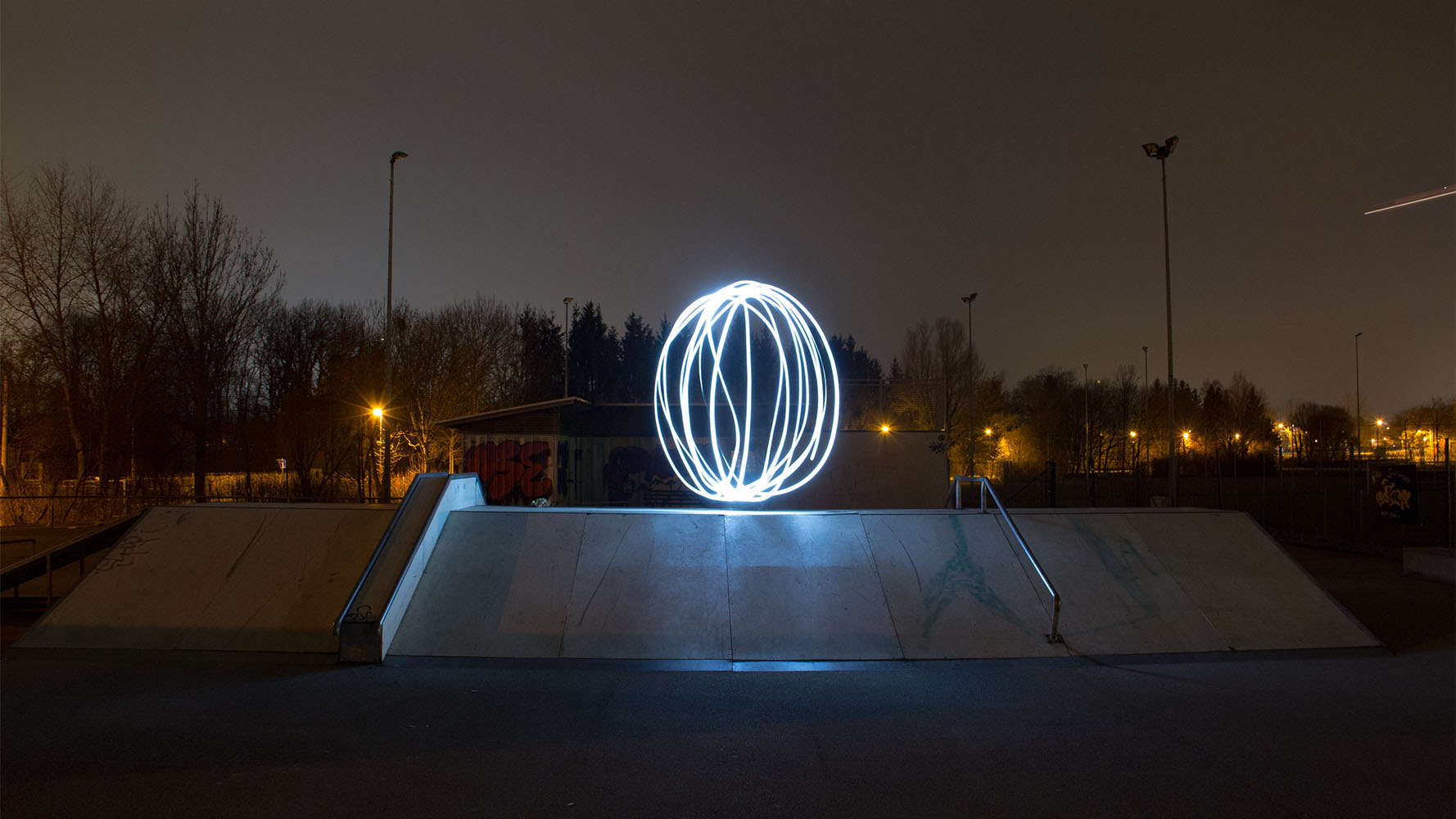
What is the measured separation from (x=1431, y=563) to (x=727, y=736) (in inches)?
553

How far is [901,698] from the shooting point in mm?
7207

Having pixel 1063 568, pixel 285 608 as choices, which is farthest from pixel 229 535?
pixel 1063 568

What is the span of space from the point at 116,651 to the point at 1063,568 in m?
11.0

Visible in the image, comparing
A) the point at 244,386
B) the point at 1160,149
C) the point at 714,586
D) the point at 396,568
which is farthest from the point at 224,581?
the point at 244,386

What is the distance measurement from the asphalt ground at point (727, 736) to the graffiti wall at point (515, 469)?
15.7m

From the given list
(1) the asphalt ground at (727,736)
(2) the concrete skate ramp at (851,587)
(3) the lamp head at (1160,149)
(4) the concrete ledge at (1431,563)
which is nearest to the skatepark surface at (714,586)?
(2) the concrete skate ramp at (851,587)

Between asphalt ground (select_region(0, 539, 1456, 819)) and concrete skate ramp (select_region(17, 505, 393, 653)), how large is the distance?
40 centimetres

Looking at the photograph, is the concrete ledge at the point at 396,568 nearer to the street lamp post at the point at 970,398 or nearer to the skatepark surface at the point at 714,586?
the skatepark surface at the point at 714,586

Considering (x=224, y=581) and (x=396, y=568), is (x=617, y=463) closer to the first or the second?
(x=224, y=581)

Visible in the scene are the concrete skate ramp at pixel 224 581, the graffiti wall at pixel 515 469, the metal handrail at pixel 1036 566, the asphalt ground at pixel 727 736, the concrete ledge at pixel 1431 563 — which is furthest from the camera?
the graffiti wall at pixel 515 469

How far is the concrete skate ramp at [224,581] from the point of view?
8.98 metres

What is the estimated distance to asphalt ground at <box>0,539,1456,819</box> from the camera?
16.7 ft

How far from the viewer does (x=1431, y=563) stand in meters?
13.7

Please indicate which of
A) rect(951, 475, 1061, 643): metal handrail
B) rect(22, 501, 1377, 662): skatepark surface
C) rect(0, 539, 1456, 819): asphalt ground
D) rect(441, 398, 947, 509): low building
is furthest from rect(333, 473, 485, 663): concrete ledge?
rect(441, 398, 947, 509): low building
